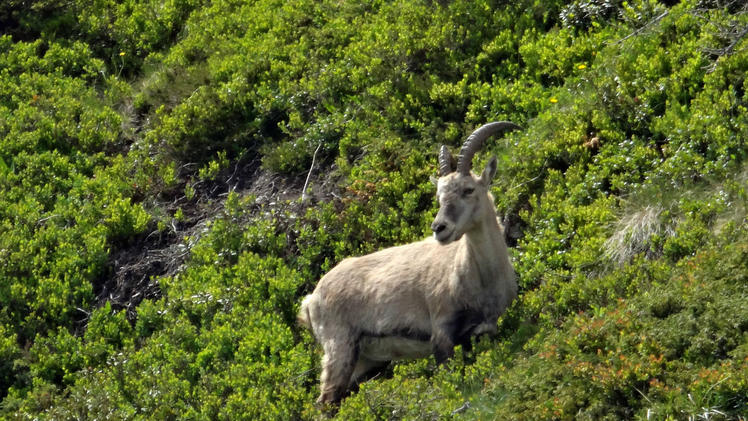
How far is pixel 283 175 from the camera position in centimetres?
1541

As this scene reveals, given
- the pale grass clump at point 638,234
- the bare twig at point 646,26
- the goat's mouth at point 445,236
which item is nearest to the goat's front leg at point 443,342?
the goat's mouth at point 445,236

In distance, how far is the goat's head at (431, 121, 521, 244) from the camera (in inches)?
397

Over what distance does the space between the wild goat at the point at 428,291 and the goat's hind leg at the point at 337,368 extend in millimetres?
11

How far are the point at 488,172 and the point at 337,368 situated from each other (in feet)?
8.61

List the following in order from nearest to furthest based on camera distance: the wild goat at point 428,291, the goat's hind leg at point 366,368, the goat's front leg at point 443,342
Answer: the goat's front leg at point 443,342, the wild goat at point 428,291, the goat's hind leg at point 366,368

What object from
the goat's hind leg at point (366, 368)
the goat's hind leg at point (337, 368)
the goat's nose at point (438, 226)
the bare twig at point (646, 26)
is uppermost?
the bare twig at point (646, 26)

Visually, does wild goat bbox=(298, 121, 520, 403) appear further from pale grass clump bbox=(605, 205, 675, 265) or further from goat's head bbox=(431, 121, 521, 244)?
pale grass clump bbox=(605, 205, 675, 265)

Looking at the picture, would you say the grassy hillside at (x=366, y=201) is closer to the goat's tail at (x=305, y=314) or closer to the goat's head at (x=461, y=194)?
the goat's tail at (x=305, y=314)

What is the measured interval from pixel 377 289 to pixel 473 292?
1205 mm

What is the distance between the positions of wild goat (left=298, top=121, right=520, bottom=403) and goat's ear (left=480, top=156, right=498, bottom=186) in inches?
0.4

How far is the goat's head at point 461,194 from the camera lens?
10078 millimetres

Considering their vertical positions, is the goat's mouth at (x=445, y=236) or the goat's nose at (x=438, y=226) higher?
the goat's nose at (x=438, y=226)

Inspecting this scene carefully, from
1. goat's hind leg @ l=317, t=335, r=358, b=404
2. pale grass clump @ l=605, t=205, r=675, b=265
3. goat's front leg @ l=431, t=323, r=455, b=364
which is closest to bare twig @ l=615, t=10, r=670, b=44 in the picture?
pale grass clump @ l=605, t=205, r=675, b=265

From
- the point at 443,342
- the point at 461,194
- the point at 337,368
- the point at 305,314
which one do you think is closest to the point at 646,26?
the point at 461,194
